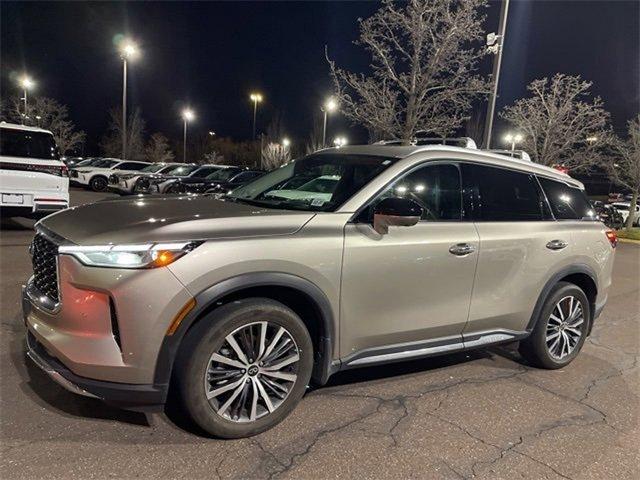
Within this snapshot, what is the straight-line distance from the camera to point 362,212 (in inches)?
131

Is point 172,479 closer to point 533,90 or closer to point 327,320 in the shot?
point 327,320

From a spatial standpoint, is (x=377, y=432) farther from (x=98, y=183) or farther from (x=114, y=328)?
(x=98, y=183)

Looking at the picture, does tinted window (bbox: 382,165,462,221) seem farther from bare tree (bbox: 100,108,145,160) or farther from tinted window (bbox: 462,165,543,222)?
bare tree (bbox: 100,108,145,160)

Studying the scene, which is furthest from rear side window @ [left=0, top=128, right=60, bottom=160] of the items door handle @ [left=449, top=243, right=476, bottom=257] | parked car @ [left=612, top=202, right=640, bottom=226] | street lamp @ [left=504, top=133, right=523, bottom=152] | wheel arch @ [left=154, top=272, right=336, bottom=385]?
parked car @ [left=612, top=202, right=640, bottom=226]

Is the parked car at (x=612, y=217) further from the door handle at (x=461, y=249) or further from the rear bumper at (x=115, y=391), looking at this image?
the rear bumper at (x=115, y=391)

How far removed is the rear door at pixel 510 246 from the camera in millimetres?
3879

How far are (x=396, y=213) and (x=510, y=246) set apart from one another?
1.31 m

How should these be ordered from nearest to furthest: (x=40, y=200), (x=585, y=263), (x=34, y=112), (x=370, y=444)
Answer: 1. (x=370, y=444)
2. (x=585, y=263)
3. (x=40, y=200)
4. (x=34, y=112)

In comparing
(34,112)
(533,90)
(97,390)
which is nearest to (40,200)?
(97,390)

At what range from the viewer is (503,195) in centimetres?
414

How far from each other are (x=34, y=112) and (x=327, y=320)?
157 ft

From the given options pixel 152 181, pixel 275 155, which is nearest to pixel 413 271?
pixel 152 181

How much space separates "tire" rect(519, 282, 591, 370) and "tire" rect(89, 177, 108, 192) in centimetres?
2163

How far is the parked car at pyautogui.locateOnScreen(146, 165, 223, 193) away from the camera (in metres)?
18.2
